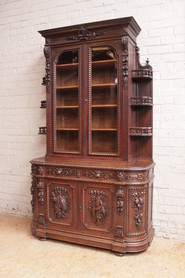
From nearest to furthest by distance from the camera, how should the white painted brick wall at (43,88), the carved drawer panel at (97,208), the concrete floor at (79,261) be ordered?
the concrete floor at (79,261), the carved drawer panel at (97,208), the white painted brick wall at (43,88)

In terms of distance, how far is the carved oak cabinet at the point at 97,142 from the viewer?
2798mm

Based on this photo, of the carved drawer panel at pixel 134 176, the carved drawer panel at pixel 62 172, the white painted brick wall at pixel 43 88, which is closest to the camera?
the carved drawer panel at pixel 134 176

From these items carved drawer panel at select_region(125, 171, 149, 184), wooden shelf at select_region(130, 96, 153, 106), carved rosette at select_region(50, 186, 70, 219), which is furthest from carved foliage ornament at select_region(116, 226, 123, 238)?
wooden shelf at select_region(130, 96, 153, 106)

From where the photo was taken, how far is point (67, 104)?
10.5 ft

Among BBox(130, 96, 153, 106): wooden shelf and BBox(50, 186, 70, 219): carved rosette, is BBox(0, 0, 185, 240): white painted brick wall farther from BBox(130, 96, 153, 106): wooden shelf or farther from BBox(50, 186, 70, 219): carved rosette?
BBox(50, 186, 70, 219): carved rosette

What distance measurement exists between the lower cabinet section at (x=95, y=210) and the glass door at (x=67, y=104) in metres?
0.36

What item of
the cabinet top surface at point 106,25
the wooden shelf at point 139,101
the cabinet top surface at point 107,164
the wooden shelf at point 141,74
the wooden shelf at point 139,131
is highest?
the cabinet top surface at point 106,25

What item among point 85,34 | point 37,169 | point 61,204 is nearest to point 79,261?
point 61,204

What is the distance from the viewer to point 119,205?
2771 millimetres

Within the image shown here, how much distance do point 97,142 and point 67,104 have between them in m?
0.57

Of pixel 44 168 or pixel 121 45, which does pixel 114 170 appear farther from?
pixel 121 45

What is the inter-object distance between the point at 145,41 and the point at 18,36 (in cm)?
178

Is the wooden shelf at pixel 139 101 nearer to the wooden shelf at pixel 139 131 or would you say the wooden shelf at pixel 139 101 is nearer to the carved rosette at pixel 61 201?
the wooden shelf at pixel 139 131

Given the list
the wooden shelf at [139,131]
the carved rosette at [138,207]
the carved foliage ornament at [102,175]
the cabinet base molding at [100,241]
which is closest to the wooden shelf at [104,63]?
the wooden shelf at [139,131]
